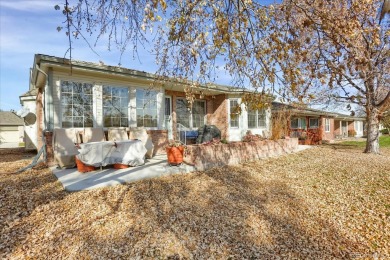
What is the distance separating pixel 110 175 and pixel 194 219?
114 inches

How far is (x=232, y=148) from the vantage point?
8.78 metres

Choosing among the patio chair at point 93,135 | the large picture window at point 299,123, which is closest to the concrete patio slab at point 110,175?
the patio chair at point 93,135

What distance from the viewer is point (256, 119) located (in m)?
15.1

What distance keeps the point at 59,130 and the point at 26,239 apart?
4.50 metres

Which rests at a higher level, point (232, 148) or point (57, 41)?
point (57, 41)

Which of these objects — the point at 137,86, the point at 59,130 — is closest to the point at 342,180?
the point at 137,86

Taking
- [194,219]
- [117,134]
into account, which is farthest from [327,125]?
[194,219]

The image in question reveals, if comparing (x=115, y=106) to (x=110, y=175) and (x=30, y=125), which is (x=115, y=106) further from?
(x=30, y=125)

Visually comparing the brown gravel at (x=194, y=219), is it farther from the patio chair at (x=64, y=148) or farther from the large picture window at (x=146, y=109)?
the large picture window at (x=146, y=109)

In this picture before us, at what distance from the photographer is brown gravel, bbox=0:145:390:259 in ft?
11.5

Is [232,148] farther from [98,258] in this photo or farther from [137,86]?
[98,258]

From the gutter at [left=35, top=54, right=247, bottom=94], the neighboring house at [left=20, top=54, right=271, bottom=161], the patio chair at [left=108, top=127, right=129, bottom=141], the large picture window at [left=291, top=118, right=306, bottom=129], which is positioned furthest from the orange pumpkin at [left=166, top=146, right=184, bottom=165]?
the large picture window at [left=291, top=118, right=306, bottom=129]

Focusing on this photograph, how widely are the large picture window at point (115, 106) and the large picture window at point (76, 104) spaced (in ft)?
1.75

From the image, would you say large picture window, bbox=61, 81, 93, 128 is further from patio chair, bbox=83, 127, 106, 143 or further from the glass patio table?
the glass patio table
